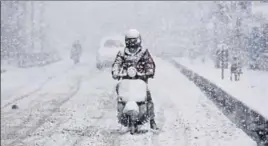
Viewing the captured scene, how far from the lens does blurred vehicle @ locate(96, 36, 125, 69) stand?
24.0 m

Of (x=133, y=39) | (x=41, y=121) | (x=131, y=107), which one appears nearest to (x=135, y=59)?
(x=133, y=39)

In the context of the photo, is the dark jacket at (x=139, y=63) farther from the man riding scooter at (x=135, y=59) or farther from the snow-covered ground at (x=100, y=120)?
the snow-covered ground at (x=100, y=120)

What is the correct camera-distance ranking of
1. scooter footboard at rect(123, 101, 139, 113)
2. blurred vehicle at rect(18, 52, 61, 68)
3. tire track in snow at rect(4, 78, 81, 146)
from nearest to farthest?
scooter footboard at rect(123, 101, 139, 113) < tire track in snow at rect(4, 78, 81, 146) < blurred vehicle at rect(18, 52, 61, 68)

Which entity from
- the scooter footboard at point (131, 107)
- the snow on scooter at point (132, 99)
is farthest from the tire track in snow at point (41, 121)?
the scooter footboard at point (131, 107)

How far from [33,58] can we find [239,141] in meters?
27.2

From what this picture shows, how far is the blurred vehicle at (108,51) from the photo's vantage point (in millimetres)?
24047

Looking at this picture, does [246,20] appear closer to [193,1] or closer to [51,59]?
[51,59]

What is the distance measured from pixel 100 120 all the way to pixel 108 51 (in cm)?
1383

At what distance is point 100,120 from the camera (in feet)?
35.9

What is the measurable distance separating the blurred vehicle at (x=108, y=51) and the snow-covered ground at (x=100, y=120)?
5962 mm

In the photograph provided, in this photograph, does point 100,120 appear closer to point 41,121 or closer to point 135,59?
point 41,121

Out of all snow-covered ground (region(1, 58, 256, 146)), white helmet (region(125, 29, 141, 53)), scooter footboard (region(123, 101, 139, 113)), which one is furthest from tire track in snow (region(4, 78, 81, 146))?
white helmet (region(125, 29, 141, 53))

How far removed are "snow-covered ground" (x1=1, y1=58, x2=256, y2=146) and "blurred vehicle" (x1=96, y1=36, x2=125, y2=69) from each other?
596 centimetres

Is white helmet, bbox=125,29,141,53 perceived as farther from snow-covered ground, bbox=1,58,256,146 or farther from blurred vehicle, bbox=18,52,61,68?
blurred vehicle, bbox=18,52,61,68
